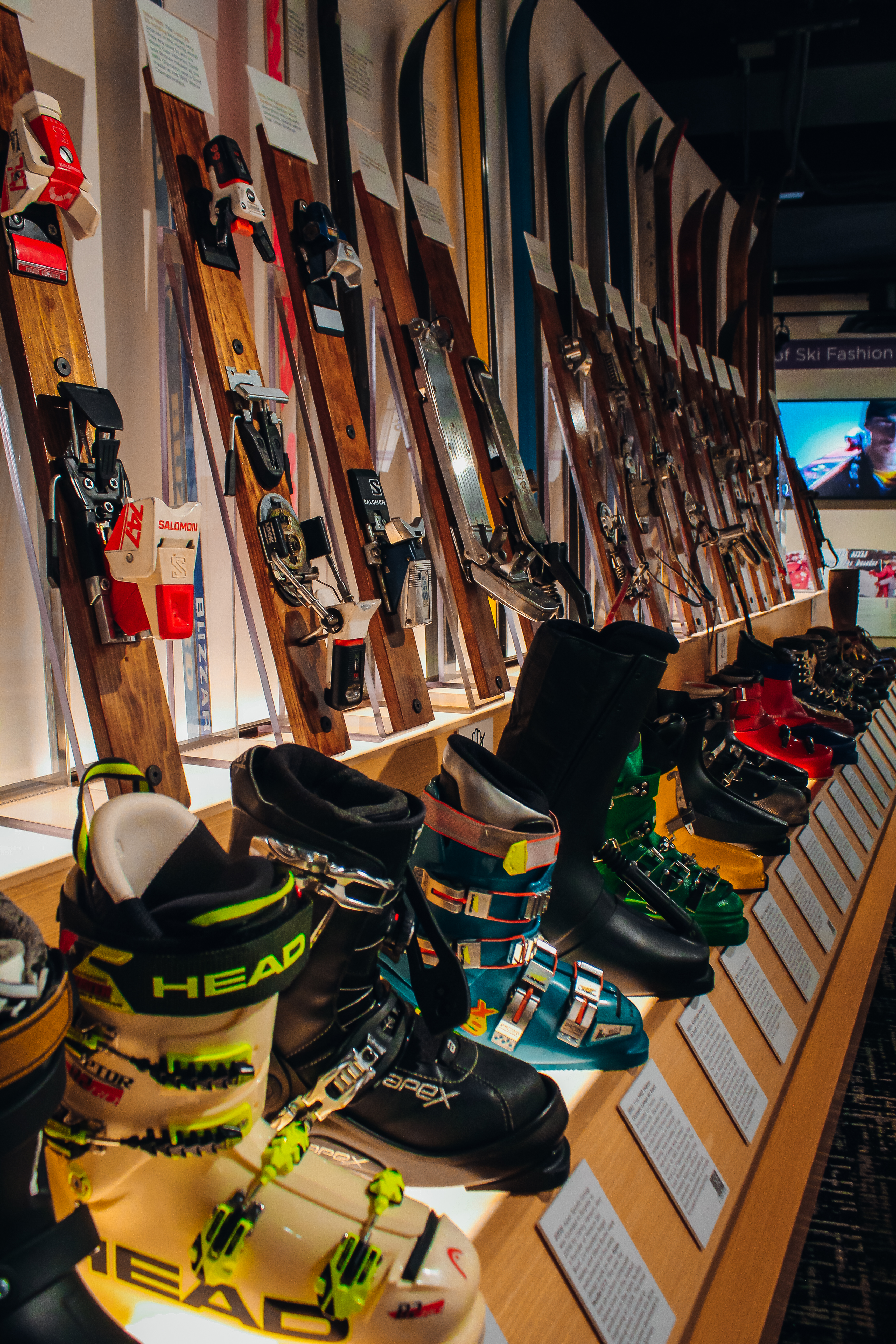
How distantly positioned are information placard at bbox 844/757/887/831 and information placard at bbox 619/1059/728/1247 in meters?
1.82

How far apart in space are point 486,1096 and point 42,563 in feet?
2.89

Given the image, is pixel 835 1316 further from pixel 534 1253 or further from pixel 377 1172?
pixel 377 1172

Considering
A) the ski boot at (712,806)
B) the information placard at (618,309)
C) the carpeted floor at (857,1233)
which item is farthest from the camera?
the information placard at (618,309)

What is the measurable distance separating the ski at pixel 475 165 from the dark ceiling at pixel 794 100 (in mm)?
1567

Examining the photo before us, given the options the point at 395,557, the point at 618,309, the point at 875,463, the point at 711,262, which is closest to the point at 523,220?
the point at 618,309

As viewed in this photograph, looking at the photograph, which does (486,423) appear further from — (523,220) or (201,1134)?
(201,1134)

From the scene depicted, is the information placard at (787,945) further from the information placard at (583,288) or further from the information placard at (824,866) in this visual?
the information placard at (583,288)

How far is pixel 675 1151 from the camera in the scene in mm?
1254

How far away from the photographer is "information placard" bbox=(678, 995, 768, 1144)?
1429 mm

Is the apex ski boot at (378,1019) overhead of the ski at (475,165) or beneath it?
beneath

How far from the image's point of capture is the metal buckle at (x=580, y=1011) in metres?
1.21

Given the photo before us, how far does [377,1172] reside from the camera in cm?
86

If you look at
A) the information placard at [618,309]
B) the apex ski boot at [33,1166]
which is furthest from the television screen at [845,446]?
the apex ski boot at [33,1166]

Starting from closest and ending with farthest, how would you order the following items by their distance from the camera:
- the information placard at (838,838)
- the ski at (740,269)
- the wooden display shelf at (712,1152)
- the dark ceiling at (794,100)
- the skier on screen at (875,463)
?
the wooden display shelf at (712,1152)
the information placard at (838,838)
the dark ceiling at (794,100)
the ski at (740,269)
the skier on screen at (875,463)
